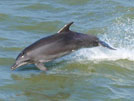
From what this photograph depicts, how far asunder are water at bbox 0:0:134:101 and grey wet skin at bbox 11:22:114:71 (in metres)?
0.31

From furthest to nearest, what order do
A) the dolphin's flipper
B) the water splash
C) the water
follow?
the water splash, the dolphin's flipper, the water

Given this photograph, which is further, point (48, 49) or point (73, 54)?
point (73, 54)

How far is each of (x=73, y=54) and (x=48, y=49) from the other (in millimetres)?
1572

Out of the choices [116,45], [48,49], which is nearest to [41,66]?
[48,49]

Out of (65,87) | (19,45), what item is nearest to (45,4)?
(19,45)

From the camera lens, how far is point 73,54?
12.6 meters

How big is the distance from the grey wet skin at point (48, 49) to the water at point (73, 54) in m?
0.31

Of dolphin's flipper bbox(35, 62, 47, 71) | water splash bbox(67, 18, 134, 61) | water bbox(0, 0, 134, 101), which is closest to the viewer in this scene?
water bbox(0, 0, 134, 101)

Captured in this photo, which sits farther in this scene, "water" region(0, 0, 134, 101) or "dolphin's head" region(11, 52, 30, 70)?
"dolphin's head" region(11, 52, 30, 70)

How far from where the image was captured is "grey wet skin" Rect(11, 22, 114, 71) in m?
11.1

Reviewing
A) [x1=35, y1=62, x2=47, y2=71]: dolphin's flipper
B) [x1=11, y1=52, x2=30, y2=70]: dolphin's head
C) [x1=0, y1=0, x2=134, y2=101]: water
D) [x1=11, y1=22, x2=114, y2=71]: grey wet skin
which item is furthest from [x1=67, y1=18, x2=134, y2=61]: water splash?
[x1=11, y1=52, x2=30, y2=70]: dolphin's head

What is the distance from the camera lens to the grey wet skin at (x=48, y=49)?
1109cm

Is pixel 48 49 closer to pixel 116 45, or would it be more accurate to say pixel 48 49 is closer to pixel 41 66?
pixel 41 66

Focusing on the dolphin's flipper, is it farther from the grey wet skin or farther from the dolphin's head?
the dolphin's head
